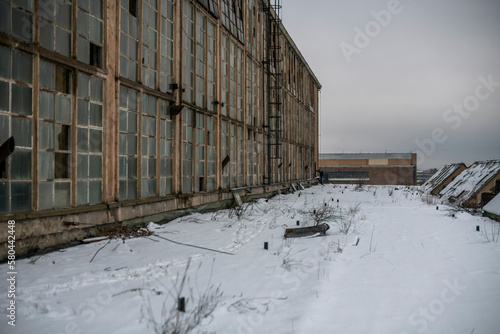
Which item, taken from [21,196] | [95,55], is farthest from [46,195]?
[95,55]

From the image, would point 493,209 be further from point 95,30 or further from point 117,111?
point 95,30

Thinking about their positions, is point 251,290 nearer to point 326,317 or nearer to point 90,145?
point 326,317

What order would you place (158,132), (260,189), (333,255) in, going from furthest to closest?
(260,189) → (158,132) → (333,255)

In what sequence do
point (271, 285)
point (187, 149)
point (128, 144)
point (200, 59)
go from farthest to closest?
point (200, 59) → point (187, 149) → point (128, 144) → point (271, 285)

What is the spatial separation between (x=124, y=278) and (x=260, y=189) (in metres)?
13.2

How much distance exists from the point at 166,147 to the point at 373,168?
50543 millimetres

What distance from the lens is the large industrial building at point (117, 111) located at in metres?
5.70

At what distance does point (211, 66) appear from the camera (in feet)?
41.3

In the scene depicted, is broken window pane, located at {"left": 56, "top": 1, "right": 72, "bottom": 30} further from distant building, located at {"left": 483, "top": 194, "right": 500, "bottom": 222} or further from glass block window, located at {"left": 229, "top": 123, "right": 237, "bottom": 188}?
distant building, located at {"left": 483, "top": 194, "right": 500, "bottom": 222}

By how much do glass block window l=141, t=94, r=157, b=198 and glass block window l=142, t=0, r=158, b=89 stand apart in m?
0.54

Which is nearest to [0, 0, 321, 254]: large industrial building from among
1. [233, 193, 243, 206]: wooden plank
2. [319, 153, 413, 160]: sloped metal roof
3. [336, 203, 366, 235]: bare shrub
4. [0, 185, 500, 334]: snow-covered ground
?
[233, 193, 243, 206]: wooden plank

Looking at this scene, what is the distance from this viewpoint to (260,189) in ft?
57.9

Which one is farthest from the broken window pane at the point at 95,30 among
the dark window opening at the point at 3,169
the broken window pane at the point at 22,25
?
the dark window opening at the point at 3,169

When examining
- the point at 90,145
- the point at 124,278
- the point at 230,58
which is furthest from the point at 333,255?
the point at 230,58
